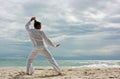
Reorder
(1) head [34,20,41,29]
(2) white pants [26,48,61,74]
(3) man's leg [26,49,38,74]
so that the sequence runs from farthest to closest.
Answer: (3) man's leg [26,49,38,74]
(2) white pants [26,48,61,74]
(1) head [34,20,41,29]

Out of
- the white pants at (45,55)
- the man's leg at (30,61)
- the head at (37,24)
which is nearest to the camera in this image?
the head at (37,24)

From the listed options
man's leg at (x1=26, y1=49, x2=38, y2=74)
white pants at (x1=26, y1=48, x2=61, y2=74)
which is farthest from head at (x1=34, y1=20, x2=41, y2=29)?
man's leg at (x1=26, y1=49, x2=38, y2=74)

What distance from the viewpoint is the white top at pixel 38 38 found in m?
11.1

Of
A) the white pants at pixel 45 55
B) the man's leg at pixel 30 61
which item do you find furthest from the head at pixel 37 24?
the man's leg at pixel 30 61

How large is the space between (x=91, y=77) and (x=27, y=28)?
9.21 ft

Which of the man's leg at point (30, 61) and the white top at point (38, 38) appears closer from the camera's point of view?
the white top at point (38, 38)

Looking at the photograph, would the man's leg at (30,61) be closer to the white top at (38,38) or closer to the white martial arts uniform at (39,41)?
the white martial arts uniform at (39,41)

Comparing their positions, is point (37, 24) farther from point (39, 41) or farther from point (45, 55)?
point (45, 55)

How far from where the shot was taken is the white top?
11.1 meters

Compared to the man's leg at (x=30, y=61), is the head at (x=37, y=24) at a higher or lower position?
higher

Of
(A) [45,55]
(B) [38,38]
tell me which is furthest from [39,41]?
(A) [45,55]

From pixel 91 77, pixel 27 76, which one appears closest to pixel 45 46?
pixel 27 76

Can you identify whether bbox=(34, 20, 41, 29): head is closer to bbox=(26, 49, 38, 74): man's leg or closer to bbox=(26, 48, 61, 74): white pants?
bbox=(26, 48, 61, 74): white pants

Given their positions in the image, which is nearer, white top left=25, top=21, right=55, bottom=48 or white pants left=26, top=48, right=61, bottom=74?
white top left=25, top=21, right=55, bottom=48
